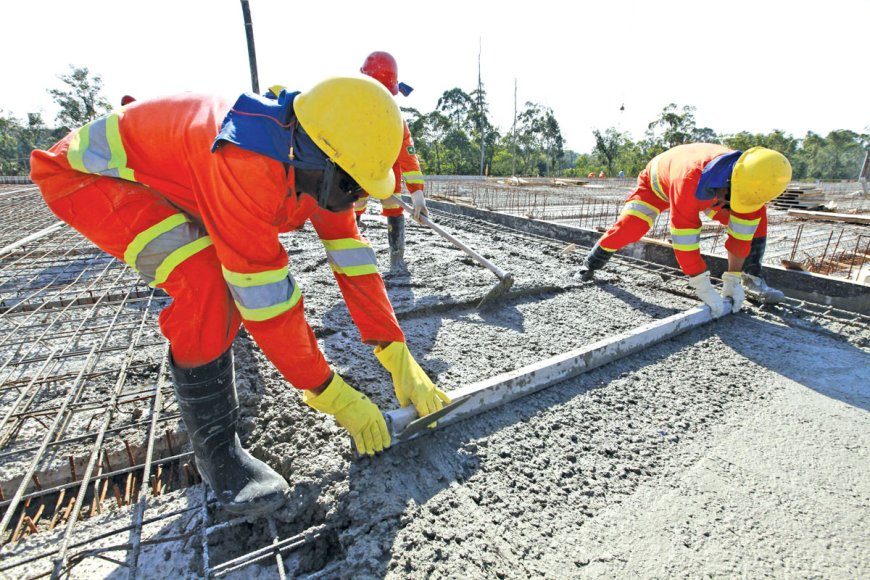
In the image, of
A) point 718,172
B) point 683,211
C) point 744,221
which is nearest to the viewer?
point 718,172

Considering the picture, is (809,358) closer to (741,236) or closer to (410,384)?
(741,236)

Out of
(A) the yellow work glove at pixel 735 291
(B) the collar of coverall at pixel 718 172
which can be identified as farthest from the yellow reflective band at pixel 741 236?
(B) the collar of coverall at pixel 718 172

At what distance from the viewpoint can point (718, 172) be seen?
3.15 meters

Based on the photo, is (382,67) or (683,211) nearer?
(683,211)

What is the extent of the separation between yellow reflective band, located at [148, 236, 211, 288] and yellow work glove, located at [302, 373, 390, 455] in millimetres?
682

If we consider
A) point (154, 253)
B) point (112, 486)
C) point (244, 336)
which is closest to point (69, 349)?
point (244, 336)

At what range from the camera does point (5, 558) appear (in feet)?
4.89

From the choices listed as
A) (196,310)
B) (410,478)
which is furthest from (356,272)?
(410,478)

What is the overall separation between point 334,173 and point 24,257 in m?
5.20

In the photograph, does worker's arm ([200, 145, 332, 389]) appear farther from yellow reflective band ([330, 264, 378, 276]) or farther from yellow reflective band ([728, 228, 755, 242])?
yellow reflective band ([728, 228, 755, 242])

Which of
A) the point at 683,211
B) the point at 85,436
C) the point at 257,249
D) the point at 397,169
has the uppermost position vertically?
the point at 397,169

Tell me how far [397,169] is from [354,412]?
2.98 metres

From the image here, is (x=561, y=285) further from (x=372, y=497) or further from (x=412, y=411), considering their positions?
(x=372, y=497)

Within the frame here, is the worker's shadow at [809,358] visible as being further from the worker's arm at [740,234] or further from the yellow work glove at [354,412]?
the yellow work glove at [354,412]
